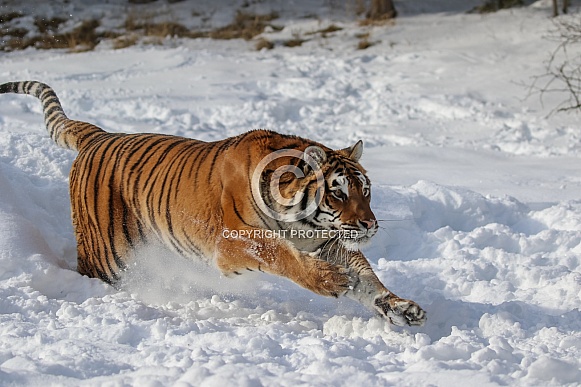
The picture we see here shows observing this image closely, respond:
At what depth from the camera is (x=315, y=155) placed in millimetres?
3451

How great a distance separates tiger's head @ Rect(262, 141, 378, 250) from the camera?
3412 mm

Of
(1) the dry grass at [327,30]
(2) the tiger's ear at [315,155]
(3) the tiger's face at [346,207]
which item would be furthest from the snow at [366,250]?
(1) the dry grass at [327,30]

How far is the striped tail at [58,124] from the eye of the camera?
4598mm

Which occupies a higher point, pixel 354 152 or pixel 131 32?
pixel 131 32

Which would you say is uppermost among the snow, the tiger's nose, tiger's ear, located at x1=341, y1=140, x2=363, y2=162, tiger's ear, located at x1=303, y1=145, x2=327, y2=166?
tiger's ear, located at x1=303, y1=145, x2=327, y2=166

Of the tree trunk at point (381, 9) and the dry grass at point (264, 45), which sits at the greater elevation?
the tree trunk at point (381, 9)

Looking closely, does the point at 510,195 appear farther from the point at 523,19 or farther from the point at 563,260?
the point at 523,19

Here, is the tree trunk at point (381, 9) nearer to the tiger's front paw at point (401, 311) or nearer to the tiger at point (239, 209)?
the tiger at point (239, 209)

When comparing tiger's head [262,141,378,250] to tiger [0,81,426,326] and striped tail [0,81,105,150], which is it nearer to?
tiger [0,81,426,326]

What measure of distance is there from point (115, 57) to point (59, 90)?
1.90 meters

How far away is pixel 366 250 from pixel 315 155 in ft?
4.49

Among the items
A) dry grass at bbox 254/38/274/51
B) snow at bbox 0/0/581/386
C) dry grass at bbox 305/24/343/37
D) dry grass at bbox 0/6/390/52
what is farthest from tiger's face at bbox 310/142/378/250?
dry grass at bbox 305/24/343/37

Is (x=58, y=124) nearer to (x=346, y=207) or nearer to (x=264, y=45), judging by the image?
(x=346, y=207)

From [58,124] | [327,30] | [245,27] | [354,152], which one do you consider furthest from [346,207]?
[245,27]
